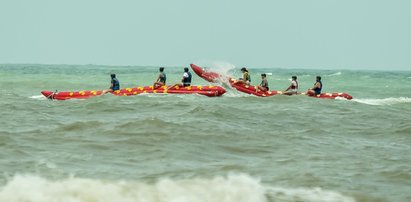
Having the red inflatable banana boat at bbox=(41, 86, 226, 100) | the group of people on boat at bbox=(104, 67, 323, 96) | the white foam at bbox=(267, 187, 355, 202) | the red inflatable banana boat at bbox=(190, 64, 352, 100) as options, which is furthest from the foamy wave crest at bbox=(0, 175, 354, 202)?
the red inflatable banana boat at bbox=(190, 64, 352, 100)

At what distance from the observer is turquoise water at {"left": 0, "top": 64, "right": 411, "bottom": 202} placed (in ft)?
30.7

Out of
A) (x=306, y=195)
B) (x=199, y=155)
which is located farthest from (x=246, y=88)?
(x=306, y=195)

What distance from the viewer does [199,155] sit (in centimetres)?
1214

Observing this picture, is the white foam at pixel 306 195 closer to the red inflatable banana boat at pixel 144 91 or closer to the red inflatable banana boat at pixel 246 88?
the red inflatable banana boat at pixel 144 91

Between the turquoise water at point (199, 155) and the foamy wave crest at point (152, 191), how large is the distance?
0.04ft

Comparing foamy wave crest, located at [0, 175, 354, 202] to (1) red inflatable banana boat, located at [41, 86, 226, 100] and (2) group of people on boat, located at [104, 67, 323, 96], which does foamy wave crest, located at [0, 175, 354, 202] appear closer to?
(1) red inflatable banana boat, located at [41, 86, 226, 100]

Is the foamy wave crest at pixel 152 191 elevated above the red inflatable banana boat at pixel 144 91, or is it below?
above

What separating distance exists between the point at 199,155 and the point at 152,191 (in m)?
2.97

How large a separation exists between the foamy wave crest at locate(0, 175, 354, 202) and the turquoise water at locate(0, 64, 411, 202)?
1cm

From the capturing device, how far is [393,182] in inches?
415

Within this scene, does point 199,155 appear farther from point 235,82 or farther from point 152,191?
point 235,82

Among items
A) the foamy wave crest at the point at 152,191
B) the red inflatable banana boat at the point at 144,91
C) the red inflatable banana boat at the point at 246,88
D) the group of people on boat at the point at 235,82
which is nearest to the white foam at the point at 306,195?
the foamy wave crest at the point at 152,191

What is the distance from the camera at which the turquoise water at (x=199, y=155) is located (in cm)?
937

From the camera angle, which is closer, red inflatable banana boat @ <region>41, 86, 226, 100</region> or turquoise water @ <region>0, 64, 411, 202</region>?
turquoise water @ <region>0, 64, 411, 202</region>
